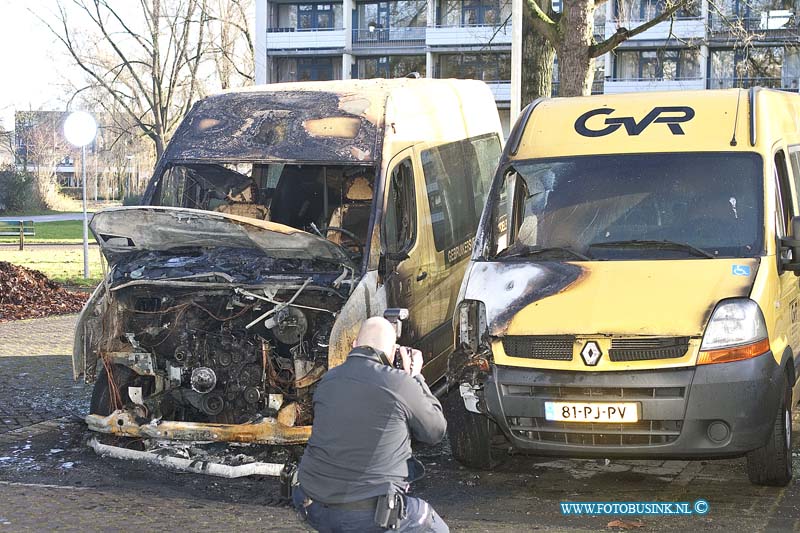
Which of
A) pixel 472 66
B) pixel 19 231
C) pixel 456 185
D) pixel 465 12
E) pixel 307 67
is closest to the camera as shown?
pixel 456 185

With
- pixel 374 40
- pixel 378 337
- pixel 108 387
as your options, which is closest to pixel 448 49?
pixel 374 40

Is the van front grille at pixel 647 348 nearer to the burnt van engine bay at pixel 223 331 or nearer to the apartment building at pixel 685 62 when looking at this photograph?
the burnt van engine bay at pixel 223 331

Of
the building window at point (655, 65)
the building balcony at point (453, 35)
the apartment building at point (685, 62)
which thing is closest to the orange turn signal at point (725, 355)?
the apartment building at point (685, 62)

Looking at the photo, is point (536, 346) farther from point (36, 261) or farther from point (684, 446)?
point (36, 261)

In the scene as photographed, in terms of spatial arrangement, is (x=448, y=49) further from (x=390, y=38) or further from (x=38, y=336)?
(x=38, y=336)

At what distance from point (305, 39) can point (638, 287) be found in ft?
190

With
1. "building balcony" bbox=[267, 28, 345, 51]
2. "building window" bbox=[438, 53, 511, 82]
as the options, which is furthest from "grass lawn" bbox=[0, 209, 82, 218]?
"building window" bbox=[438, 53, 511, 82]

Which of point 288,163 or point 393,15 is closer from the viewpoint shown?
point 288,163

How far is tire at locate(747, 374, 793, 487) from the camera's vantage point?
6.99m

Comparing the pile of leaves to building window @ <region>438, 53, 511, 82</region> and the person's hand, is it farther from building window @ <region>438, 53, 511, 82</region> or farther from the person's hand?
Answer: building window @ <region>438, 53, 511, 82</region>

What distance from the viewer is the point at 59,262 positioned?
88.4ft

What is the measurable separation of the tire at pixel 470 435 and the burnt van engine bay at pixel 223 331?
3.20 feet

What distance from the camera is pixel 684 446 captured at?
22.0 feet

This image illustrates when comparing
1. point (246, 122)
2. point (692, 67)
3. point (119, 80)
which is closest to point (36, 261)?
point (119, 80)
